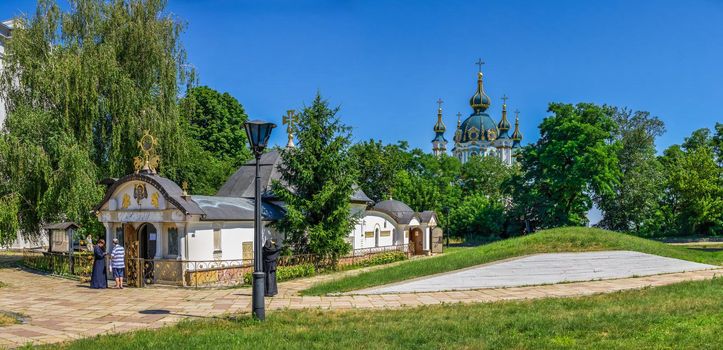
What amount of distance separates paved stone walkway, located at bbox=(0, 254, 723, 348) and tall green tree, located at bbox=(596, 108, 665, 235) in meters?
27.0

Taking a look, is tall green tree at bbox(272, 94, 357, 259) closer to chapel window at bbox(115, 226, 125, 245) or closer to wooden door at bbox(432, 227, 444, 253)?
chapel window at bbox(115, 226, 125, 245)

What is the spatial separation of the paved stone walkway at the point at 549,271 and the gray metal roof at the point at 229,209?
6.37 m

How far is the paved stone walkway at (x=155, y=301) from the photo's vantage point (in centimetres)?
1152

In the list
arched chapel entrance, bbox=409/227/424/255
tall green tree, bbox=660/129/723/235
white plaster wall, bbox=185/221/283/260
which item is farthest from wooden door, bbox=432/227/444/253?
tall green tree, bbox=660/129/723/235

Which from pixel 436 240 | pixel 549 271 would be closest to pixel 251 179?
pixel 549 271

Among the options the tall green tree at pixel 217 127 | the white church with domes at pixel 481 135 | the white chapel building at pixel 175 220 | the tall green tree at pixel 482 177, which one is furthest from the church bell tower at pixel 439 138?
the white chapel building at pixel 175 220

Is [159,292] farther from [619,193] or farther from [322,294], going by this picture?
[619,193]

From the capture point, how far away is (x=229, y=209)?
21.1m

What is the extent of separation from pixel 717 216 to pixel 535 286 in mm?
36607

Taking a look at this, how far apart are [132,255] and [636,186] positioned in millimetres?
37399

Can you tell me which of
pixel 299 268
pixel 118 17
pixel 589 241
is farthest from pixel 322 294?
pixel 118 17

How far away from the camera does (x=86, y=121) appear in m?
25.9

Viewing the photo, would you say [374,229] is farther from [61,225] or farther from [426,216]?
[61,225]

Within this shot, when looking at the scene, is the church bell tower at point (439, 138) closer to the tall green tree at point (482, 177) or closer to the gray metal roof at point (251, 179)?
the tall green tree at point (482, 177)
